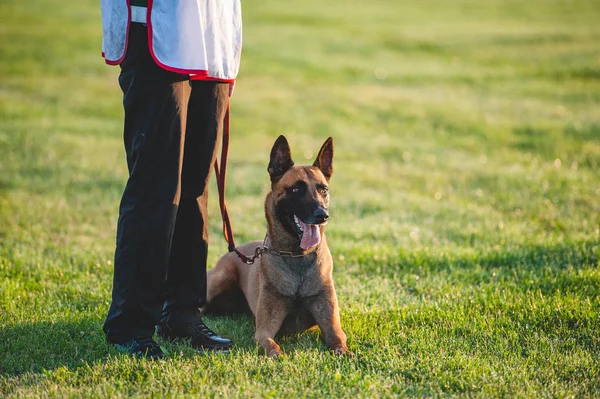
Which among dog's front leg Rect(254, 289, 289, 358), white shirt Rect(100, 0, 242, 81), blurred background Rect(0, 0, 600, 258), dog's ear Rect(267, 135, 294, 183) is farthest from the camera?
blurred background Rect(0, 0, 600, 258)

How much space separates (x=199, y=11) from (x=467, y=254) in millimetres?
4130

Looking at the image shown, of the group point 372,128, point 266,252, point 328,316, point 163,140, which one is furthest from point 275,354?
point 372,128

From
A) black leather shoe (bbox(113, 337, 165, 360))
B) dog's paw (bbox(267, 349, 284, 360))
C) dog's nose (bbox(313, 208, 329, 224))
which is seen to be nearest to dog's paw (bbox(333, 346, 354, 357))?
dog's paw (bbox(267, 349, 284, 360))

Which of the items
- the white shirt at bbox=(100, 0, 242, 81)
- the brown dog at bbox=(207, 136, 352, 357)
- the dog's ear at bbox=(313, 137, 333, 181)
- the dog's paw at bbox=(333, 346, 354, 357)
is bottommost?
the dog's paw at bbox=(333, 346, 354, 357)

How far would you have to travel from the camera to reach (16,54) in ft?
72.9

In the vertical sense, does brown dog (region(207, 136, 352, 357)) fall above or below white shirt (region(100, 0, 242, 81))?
below

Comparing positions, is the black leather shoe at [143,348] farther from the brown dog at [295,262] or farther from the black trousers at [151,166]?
the brown dog at [295,262]

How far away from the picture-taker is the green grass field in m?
4.58

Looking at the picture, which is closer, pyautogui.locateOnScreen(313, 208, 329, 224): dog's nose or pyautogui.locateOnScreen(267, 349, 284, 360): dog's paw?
pyautogui.locateOnScreen(267, 349, 284, 360): dog's paw

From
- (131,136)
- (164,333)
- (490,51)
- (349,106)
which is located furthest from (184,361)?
(490,51)

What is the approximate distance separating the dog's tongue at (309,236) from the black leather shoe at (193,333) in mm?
893

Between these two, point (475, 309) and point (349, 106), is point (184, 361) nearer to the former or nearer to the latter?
point (475, 309)

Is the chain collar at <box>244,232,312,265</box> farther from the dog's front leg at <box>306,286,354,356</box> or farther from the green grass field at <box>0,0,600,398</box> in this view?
the green grass field at <box>0,0,600,398</box>

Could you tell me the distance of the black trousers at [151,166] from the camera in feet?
14.8
